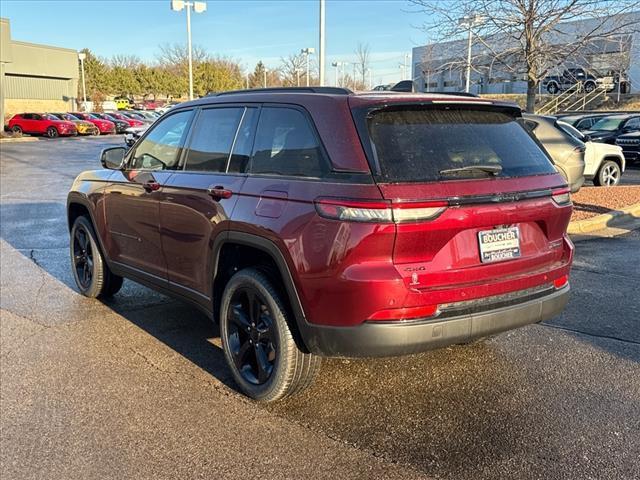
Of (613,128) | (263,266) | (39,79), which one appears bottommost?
(263,266)

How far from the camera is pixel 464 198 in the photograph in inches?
127

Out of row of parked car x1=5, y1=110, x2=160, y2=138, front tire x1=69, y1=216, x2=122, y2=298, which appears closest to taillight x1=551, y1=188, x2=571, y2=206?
front tire x1=69, y1=216, x2=122, y2=298

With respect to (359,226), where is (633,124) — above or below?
above

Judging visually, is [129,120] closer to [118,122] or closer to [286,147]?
[118,122]

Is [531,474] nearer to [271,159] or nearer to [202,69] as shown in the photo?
[271,159]

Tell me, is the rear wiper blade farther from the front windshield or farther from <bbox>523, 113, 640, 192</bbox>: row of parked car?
the front windshield

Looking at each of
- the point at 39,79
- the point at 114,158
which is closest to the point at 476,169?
the point at 114,158

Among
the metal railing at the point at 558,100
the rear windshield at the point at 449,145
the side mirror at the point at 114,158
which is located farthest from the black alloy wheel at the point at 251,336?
the metal railing at the point at 558,100

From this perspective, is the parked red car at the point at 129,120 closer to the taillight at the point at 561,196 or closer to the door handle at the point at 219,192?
the door handle at the point at 219,192

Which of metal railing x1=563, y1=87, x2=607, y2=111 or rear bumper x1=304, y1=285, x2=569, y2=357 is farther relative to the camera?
metal railing x1=563, y1=87, x2=607, y2=111

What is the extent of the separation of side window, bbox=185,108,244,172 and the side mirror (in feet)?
4.01

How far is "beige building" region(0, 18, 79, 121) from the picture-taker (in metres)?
48.4

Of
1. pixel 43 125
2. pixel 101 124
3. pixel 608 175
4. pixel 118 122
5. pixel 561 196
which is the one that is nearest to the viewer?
pixel 561 196

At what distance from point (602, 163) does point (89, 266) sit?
11395 millimetres
